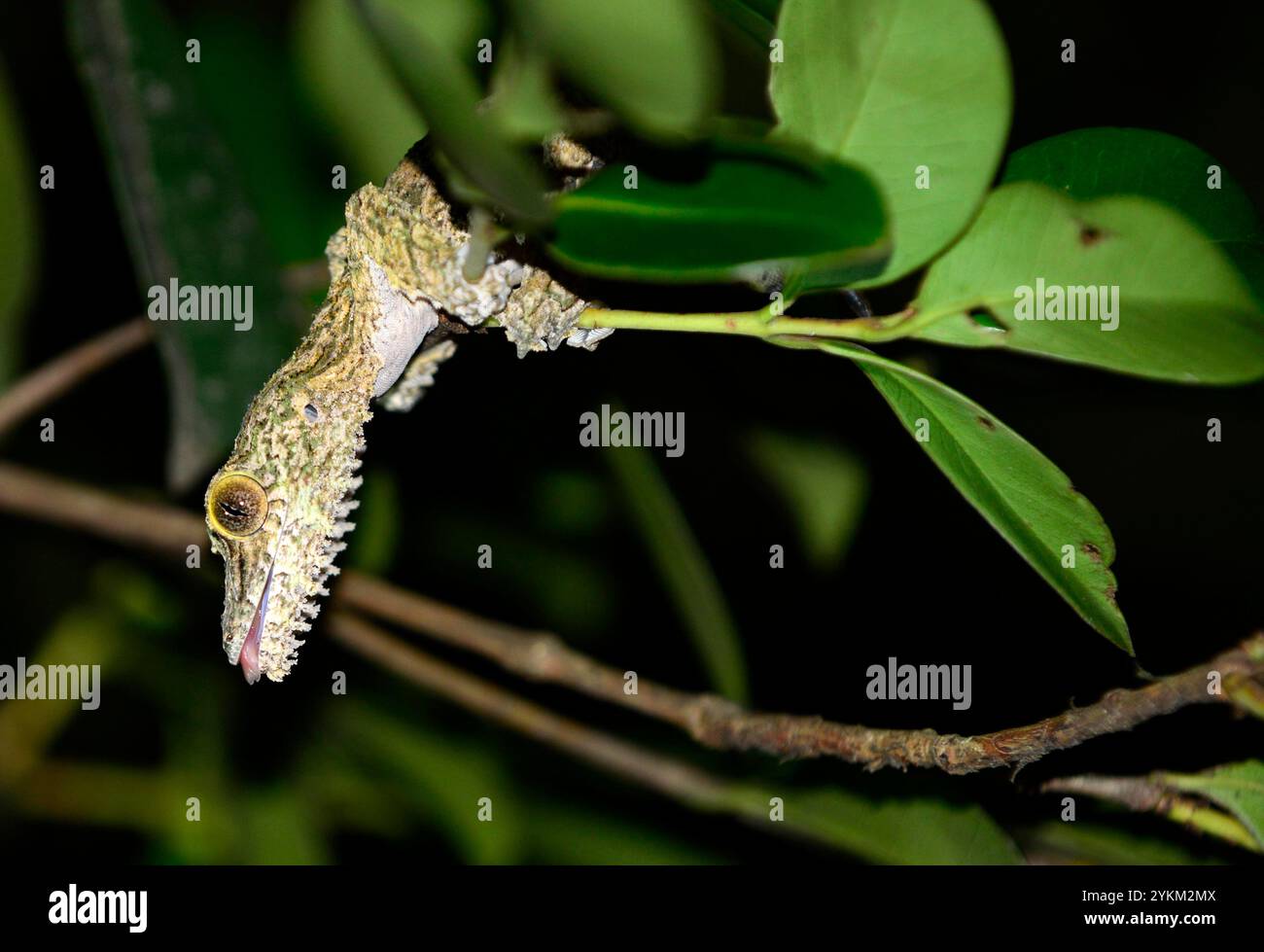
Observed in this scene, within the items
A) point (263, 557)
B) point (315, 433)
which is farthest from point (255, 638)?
point (315, 433)

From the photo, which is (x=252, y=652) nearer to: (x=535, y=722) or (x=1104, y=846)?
(x=535, y=722)

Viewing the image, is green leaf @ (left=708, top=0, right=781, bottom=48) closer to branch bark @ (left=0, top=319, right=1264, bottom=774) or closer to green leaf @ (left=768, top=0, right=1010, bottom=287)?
green leaf @ (left=768, top=0, right=1010, bottom=287)

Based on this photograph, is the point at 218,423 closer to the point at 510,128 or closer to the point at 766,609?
the point at 510,128

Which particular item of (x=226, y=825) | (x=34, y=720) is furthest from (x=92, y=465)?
(x=226, y=825)

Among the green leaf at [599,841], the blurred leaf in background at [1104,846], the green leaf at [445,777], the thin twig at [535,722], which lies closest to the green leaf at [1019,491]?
the blurred leaf in background at [1104,846]

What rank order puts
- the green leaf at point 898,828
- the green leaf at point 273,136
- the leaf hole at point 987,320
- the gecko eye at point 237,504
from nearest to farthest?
the leaf hole at point 987,320 → the green leaf at point 898,828 → the gecko eye at point 237,504 → the green leaf at point 273,136

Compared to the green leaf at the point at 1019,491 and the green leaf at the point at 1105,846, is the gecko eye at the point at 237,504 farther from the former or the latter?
the green leaf at the point at 1105,846

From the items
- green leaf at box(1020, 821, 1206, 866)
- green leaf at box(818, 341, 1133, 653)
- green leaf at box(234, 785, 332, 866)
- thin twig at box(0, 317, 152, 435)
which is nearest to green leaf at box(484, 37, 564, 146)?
green leaf at box(818, 341, 1133, 653)
